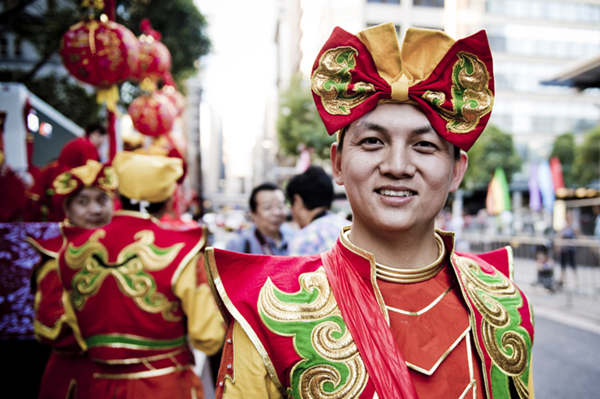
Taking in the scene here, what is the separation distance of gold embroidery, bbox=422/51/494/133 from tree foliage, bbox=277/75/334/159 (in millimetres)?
21802

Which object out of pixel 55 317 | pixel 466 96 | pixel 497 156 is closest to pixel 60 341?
pixel 55 317

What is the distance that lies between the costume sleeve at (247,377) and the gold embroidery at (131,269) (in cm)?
147

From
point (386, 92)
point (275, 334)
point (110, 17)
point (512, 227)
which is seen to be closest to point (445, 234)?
point (386, 92)

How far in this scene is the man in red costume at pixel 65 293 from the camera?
294 cm

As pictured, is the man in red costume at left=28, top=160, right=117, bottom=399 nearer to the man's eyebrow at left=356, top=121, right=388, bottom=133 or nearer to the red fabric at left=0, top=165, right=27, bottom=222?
the red fabric at left=0, top=165, right=27, bottom=222

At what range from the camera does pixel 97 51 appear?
3.98 metres

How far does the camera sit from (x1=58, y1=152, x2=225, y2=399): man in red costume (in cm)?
268

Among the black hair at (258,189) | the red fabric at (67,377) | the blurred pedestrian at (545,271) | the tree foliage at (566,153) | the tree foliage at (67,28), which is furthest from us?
the tree foliage at (566,153)

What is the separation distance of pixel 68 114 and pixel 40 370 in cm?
1083

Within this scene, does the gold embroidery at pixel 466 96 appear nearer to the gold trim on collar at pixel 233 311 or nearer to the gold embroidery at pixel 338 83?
the gold embroidery at pixel 338 83

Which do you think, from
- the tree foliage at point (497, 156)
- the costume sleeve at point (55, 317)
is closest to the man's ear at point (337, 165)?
the costume sleeve at point (55, 317)

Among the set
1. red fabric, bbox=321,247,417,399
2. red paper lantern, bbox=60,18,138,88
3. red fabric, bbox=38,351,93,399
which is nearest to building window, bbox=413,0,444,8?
red paper lantern, bbox=60,18,138,88

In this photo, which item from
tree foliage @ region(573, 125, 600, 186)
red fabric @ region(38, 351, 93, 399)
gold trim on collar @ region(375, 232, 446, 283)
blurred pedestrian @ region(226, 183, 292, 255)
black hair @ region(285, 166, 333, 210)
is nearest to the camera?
gold trim on collar @ region(375, 232, 446, 283)

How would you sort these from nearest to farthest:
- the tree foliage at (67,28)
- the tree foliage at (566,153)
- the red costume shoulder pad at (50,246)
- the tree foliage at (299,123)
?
the red costume shoulder pad at (50,246) → the tree foliage at (67,28) → the tree foliage at (299,123) → the tree foliage at (566,153)
